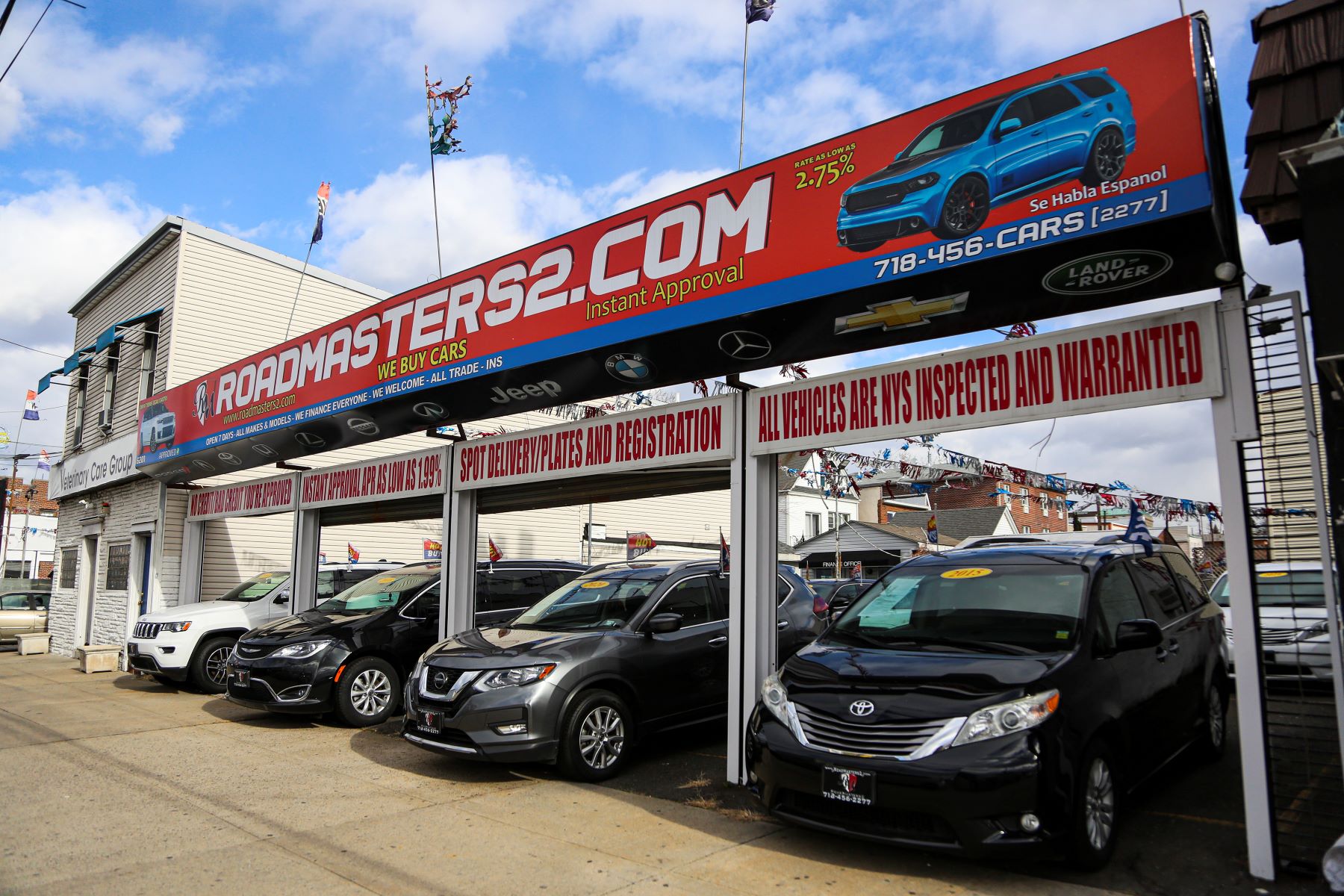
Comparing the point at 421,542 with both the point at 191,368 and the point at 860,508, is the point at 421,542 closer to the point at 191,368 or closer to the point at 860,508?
the point at 191,368

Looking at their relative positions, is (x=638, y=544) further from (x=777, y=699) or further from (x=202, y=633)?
(x=777, y=699)

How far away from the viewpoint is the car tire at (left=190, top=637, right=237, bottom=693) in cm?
1202

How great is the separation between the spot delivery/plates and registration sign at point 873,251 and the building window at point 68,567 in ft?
53.3

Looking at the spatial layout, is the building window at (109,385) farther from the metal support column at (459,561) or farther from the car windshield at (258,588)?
the metal support column at (459,561)

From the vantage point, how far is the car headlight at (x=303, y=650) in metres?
9.18

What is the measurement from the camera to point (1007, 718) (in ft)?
14.4

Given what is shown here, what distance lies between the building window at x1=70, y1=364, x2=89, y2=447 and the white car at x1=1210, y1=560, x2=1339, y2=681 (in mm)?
23857

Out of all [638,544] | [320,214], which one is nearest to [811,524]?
[638,544]

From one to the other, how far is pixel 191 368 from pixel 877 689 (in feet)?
56.6

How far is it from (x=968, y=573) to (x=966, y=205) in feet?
7.65

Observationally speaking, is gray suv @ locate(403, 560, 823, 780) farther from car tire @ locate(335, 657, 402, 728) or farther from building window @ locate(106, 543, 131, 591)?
building window @ locate(106, 543, 131, 591)

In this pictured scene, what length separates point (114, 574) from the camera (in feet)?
62.4

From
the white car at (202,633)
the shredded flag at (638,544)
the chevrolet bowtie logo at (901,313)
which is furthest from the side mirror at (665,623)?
the shredded flag at (638,544)

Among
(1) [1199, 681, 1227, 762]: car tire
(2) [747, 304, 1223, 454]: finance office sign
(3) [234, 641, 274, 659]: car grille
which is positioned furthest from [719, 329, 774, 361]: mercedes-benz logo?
(3) [234, 641, 274, 659]: car grille
